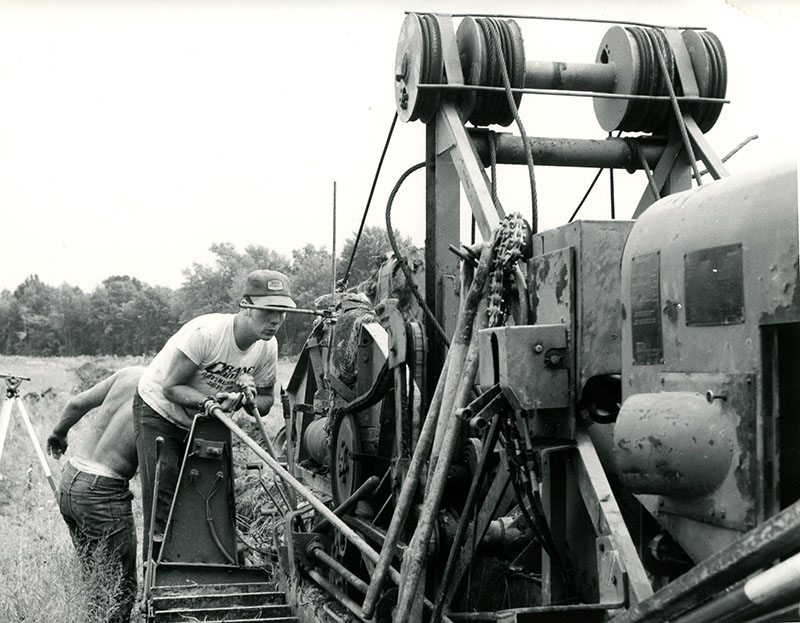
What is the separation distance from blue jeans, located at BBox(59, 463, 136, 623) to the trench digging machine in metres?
1.03

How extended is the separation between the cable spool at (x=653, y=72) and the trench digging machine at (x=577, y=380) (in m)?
0.01

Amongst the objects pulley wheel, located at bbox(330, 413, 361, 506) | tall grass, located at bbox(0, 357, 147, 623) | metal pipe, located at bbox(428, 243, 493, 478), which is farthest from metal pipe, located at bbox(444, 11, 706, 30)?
tall grass, located at bbox(0, 357, 147, 623)

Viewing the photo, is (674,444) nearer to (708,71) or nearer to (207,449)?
(708,71)

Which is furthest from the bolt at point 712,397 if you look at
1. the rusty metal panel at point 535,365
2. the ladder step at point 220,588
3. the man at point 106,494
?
the man at point 106,494

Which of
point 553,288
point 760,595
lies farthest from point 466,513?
point 760,595

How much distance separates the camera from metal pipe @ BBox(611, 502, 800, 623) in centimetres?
183

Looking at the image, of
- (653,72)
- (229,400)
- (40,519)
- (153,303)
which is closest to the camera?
(653,72)

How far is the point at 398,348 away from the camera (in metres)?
4.48

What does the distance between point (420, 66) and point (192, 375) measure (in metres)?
2.37

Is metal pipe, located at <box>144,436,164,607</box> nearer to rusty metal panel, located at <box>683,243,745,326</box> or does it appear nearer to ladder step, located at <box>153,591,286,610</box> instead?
ladder step, located at <box>153,591,286,610</box>

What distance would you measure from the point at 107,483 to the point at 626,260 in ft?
13.2

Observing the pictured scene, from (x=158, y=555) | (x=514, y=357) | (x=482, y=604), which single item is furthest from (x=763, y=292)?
(x=158, y=555)

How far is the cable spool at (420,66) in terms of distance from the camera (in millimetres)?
4664

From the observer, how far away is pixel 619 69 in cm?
487
